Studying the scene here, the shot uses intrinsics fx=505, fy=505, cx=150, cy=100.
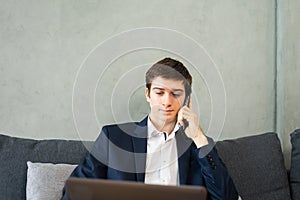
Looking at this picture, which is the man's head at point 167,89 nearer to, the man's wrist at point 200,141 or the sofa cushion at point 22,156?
the man's wrist at point 200,141

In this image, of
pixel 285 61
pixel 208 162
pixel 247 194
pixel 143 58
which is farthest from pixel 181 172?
pixel 285 61

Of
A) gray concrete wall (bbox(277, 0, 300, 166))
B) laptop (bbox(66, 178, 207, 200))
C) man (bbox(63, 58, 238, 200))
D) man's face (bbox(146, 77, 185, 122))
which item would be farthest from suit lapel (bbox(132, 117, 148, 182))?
laptop (bbox(66, 178, 207, 200))

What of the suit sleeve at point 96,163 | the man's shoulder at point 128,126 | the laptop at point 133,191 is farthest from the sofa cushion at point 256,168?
the laptop at point 133,191

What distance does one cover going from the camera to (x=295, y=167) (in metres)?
2.36

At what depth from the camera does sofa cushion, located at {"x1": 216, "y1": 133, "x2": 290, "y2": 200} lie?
7.43 ft

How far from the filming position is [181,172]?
80.0 inches

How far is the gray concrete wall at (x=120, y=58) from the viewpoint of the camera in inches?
101

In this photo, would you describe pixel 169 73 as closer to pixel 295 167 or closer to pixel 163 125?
pixel 163 125

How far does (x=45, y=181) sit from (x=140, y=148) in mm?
409

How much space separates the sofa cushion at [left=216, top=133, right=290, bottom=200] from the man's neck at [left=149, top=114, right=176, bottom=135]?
1.09ft

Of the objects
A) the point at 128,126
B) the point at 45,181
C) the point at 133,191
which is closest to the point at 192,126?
the point at 128,126

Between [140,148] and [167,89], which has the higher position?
[167,89]

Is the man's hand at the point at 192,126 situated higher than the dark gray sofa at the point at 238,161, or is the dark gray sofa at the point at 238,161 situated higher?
the man's hand at the point at 192,126

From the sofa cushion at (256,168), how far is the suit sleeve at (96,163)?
22.0 inches
